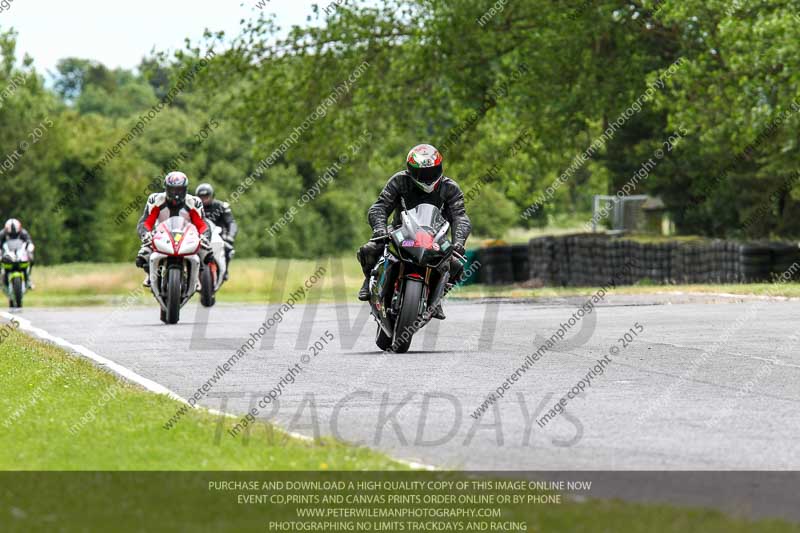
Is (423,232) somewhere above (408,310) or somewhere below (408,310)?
above

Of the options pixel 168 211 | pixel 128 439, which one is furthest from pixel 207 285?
pixel 128 439

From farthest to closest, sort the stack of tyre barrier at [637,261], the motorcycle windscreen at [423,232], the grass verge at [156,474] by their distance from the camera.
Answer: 1. the stack of tyre barrier at [637,261]
2. the motorcycle windscreen at [423,232]
3. the grass verge at [156,474]

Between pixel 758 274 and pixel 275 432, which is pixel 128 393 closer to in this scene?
pixel 275 432

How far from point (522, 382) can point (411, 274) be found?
9.82 feet

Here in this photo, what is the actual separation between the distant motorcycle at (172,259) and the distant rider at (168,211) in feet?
0.43

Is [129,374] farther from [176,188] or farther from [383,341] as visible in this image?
[176,188]

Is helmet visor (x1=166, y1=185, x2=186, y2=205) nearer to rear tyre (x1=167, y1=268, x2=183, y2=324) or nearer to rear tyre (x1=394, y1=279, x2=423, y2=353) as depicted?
rear tyre (x1=167, y1=268, x2=183, y2=324)

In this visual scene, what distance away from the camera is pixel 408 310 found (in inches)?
562

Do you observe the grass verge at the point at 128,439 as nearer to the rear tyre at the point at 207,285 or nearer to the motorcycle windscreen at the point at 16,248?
the rear tyre at the point at 207,285

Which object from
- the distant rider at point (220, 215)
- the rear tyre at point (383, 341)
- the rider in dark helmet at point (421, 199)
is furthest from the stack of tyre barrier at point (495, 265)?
the rider in dark helmet at point (421, 199)

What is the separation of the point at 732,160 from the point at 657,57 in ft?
16.3

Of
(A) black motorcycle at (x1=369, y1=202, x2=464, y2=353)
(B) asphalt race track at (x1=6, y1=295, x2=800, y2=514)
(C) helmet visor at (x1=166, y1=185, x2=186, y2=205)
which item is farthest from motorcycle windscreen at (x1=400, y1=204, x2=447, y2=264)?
(C) helmet visor at (x1=166, y1=185, x2=186, y2=205)

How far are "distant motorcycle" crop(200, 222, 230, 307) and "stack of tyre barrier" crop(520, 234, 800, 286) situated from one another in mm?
11142

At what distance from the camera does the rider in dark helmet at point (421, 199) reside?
14.4 metres
